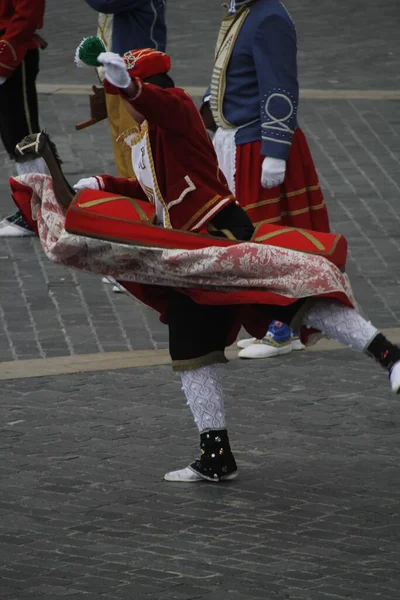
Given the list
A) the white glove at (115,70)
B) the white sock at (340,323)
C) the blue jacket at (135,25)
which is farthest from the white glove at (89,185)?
the blue jacket at (135,25)

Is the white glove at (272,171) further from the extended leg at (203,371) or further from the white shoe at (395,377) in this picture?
the white shoe at (395,377)

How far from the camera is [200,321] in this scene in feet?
18.6

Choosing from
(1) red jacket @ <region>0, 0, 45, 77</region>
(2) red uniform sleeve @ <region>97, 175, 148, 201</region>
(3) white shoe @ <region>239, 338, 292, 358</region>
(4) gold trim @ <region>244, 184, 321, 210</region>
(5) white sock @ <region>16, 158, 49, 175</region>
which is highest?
(2) red uniform sleeve @ <region>97, 175, 148, 201</region>

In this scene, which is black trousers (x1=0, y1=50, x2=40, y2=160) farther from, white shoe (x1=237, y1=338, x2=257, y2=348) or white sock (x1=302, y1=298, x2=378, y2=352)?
white sock (x1=302, y1=298, x2=378, y2=352)

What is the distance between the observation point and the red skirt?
7109 mm

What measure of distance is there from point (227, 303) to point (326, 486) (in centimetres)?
92

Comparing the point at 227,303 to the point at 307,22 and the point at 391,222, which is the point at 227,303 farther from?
the point at 307,22

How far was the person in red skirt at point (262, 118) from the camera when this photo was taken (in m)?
6.85

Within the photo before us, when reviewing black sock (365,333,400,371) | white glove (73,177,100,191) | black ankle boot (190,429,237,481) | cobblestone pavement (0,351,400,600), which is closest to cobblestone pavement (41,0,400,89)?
cobblestone pavement (0,351,400,600)

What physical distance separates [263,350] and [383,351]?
2273 millimetres

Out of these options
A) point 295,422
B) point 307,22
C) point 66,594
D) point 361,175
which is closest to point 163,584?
point 66,594

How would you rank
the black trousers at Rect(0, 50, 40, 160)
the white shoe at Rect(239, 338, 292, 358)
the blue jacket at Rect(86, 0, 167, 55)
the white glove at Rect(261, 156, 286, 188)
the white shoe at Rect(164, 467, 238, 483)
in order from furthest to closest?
1. the black trousers at Rect(0, 50, 40, 160)
2. the blue jacket at Rect(86, 0, 167, 55)
3. the white shoe at Rect(239, 338, 292, 358)
4. the white glove at Rect(261, 156, 286, 188)
5. the white shoe at Rect(164, 467, 238, 483)

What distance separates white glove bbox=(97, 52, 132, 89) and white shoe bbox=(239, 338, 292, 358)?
2604mm

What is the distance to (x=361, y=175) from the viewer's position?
35.3 feet
